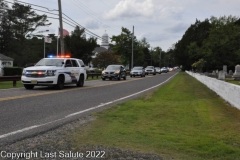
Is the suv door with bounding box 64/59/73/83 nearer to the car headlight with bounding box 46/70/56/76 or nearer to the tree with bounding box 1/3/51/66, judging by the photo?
the car headlight with bounding box 46/70/56/76

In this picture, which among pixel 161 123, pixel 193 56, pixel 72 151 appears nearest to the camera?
pixel 72 151

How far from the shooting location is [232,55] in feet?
166

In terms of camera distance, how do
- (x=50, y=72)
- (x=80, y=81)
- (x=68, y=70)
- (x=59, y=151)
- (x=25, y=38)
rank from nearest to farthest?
(x=59, y=151) → (x=50, y=72) → (x=68, y=70) → (x=80, y=81) → (x=25, y=38)

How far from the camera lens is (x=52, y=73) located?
1825cm

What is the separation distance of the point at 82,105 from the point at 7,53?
59.9 metres

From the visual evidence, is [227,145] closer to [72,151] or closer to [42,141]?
[72,151]

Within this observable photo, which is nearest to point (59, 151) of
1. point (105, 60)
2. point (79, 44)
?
point (79, 44)

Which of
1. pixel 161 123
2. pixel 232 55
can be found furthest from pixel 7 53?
pixel 161 123

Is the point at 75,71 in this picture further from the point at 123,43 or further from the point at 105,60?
the point at 123,43

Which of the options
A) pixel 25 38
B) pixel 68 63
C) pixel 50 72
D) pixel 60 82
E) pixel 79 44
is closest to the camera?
pixel 50 72

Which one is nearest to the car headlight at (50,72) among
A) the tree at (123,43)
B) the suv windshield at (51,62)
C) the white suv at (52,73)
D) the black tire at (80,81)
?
the white suv at (52,73)

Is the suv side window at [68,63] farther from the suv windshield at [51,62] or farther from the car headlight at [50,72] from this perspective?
the car headlight at [50,72]

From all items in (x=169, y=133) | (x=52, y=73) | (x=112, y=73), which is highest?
(x=52, y=73)

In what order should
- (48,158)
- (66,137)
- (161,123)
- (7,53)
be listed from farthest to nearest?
(7,53)
(161,123)
(66,137)
(48,158)
